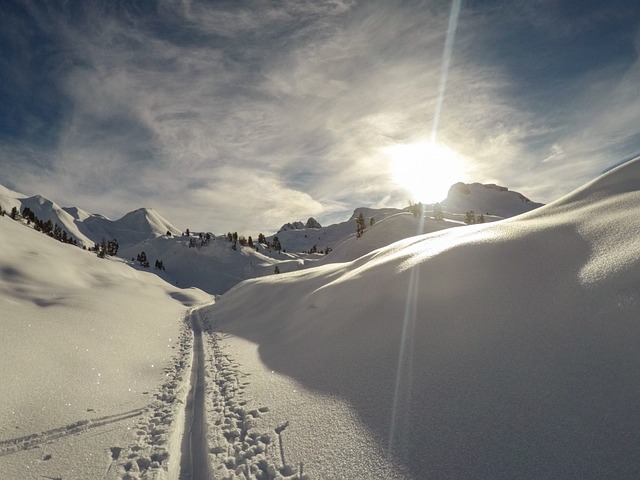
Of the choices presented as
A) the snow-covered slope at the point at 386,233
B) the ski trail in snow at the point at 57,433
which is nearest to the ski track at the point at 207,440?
the ski trail in snow at the point at 57,433

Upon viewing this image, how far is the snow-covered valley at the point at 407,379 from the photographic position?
157 inches

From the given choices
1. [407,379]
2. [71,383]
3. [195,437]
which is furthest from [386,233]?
[195,437]

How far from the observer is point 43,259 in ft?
99.5

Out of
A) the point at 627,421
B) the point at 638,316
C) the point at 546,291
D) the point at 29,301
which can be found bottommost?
the point at 29,301

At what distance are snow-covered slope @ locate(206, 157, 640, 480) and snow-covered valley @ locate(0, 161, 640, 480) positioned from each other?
29mm

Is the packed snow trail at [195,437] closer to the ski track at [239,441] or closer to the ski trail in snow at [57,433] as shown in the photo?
the ski track at [239,441]

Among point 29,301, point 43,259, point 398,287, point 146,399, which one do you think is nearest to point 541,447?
point 398,287

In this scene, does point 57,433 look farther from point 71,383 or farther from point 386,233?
point 386,233

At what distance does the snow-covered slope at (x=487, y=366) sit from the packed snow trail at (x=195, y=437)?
1.28 meters

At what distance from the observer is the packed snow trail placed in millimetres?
4787

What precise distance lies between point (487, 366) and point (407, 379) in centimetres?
137

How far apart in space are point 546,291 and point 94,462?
861 centimetres

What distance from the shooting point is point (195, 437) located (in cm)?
571

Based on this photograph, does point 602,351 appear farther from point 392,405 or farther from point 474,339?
point 392,405
